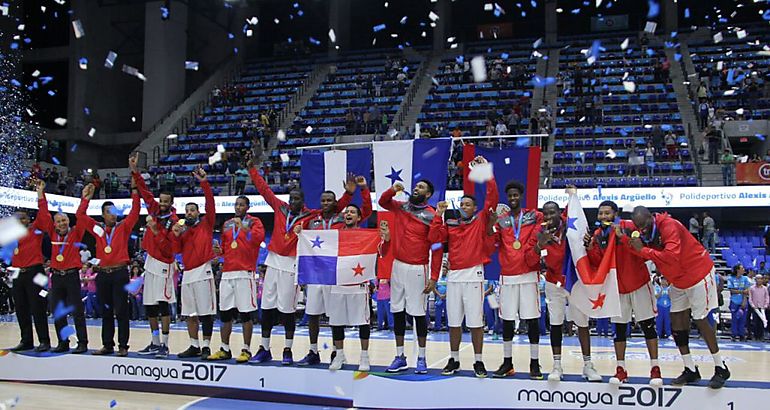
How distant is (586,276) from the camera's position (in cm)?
611

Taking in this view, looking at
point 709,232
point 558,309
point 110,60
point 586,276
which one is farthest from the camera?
point 110,60

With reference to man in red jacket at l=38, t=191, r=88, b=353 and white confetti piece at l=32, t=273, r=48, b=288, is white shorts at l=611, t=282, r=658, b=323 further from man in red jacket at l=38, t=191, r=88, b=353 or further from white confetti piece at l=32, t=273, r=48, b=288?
white confetti piece at l=32, t=273, r=48, b=288

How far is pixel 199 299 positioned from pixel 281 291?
101 cm

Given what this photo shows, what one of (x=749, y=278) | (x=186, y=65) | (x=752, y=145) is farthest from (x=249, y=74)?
(x=749, y=278)

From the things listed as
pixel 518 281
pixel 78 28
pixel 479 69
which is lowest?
pixel 518 281

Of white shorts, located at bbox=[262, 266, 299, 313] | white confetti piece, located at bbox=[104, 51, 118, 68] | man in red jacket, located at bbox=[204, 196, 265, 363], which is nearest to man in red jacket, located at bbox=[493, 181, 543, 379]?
white shorts, located at bbox=[262, 266, 299, 313]

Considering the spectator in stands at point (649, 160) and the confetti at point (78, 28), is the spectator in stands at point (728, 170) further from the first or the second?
the confetti at point (78, 28)

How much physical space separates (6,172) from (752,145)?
22.9 metres

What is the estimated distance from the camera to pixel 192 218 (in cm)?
758

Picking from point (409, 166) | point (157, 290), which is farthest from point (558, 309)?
point (157, 290)

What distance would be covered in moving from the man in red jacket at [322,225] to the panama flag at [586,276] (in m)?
2.10

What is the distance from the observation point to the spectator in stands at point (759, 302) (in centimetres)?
1289

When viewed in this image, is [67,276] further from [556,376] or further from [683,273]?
[683,273]

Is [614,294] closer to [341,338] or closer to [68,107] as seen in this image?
[341,338]
